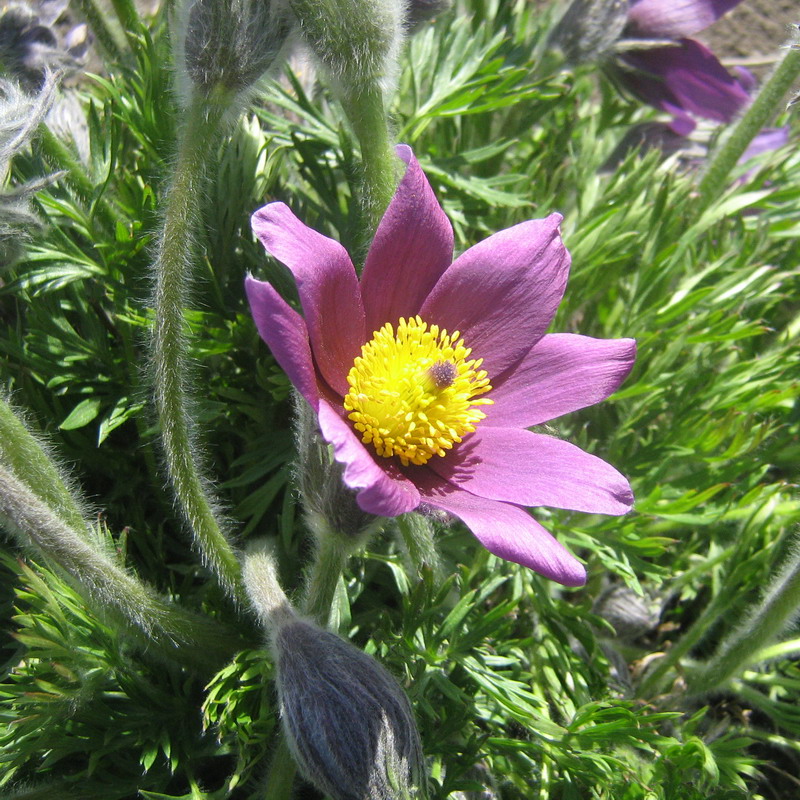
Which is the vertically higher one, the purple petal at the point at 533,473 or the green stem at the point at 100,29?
the green stem at the point at 100,29

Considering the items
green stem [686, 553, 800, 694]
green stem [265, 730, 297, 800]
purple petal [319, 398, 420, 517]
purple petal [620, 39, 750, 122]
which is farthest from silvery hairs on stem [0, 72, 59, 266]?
purple petal [620, 39, 750, 122]

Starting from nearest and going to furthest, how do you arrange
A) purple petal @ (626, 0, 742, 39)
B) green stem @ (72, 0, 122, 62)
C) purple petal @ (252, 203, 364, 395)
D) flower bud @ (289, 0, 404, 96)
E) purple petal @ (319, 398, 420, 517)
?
purple petal @ (319, 398, 420, 517)
purple petal @ (252, 203, 364, 395)
flower bud @ (289, 0, 404, 96)
green stem @ (72, 0, 122, 62)
purple petal @ (626, 0, 742, 39)

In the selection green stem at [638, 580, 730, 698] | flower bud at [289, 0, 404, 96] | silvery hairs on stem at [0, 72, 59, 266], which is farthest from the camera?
green stem at [638, 580, 730, 698]

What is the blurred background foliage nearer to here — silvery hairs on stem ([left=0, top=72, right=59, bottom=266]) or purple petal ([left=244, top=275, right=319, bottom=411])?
silvery hairs on stem ([left=0, top=72, right=59, bottom=266])

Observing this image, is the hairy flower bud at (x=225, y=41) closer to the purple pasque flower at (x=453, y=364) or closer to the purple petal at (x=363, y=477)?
the purple pasque flower at (x=453, y=364)

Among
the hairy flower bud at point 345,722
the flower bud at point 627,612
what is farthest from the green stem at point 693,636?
the hairy flower bud at point 345,722

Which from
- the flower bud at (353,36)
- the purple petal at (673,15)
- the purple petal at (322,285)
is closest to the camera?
the purple petal at (322,285)

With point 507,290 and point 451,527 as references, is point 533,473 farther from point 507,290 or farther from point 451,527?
point 451,527

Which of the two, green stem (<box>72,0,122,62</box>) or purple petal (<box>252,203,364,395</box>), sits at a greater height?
green stem (<box>72,0,122,62</box>)
